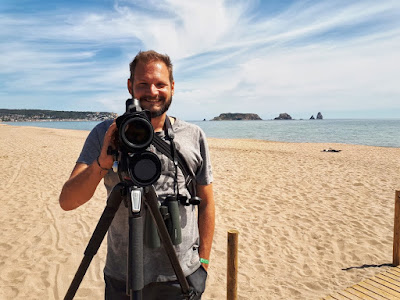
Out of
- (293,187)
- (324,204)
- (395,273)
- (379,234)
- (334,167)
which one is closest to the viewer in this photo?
(395,273)

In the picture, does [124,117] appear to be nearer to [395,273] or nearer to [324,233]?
[395,273]

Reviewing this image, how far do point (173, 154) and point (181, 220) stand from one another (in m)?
0.43

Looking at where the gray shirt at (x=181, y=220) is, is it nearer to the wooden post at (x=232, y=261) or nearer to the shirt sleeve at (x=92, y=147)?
the shirt sleeve at (x=92, y=147)

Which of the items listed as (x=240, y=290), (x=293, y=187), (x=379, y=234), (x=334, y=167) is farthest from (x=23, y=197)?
(x=334, y=167)

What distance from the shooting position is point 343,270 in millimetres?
4797

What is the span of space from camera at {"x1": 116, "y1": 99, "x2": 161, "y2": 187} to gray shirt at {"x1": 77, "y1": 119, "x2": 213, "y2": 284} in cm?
45

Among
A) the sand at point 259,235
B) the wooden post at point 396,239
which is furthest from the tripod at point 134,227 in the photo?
the wooden post at point 396,239

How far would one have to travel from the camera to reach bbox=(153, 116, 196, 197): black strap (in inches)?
61.8

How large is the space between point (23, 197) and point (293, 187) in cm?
862

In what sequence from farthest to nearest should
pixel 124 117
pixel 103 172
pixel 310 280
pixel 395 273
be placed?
pixel 310 280 → pixel 395 273 → pixel 103 172 → pixel 124 117

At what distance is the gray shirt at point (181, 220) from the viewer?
5.38 feet

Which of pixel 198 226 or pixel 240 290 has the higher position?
pixel 198 226

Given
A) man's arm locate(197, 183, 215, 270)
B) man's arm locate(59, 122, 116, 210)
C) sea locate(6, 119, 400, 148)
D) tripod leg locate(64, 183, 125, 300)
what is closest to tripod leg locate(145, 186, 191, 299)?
tripod leg locate(64, 183, 125, 300)

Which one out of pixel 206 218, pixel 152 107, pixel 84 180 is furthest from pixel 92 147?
pixel 206 218
